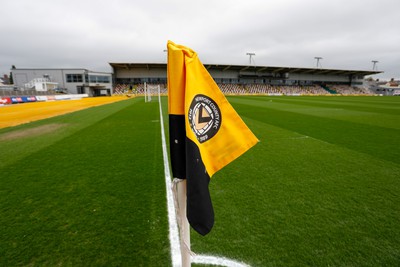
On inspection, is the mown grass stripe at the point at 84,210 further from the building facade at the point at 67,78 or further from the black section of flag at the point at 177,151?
the building facade at the point at 67,78

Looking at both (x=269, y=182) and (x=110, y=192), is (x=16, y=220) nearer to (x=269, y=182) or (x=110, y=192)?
(x=110, y=192)

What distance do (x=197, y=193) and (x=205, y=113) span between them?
1.68 ft

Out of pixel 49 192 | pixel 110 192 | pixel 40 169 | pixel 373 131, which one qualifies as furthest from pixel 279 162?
pixel 373 131

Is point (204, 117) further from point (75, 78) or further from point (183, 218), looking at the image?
point (75, 78)

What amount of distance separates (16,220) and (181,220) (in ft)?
9.61

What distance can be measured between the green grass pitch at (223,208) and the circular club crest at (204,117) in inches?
64.2

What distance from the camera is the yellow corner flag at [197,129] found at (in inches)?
49.9

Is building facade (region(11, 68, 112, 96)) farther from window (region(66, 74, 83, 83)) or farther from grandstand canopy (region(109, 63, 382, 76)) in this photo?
grandstand canopy (region(109, 63, 382, 76))

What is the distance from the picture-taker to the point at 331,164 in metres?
5.10

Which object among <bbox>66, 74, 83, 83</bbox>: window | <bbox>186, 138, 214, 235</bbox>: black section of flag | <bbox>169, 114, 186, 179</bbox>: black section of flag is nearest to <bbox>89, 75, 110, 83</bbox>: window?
<bbox>66, 74, 83, 83</bbox>: window

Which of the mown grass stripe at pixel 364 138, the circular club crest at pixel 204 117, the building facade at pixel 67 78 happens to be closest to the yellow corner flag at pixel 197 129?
the circular club crest at pixel 204 117

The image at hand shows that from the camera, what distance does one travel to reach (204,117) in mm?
1405

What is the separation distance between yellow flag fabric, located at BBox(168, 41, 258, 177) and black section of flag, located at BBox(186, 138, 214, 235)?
0.07m

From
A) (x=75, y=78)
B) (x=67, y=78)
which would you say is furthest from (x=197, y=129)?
(x=67, y=78)
